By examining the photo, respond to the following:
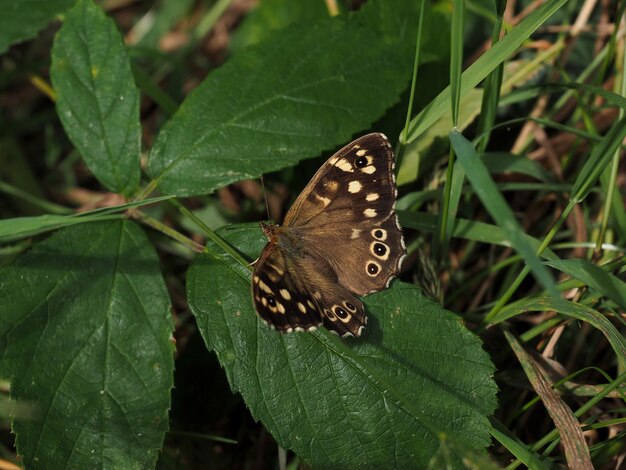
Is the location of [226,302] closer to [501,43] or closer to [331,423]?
[331,423]

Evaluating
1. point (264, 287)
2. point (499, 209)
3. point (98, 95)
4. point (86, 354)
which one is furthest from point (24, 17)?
point (499, 209)

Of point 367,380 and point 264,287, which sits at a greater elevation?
point 264,287

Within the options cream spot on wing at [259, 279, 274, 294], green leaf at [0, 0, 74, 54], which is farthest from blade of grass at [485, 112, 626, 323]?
green leaf at [0, 0, 74, 54]

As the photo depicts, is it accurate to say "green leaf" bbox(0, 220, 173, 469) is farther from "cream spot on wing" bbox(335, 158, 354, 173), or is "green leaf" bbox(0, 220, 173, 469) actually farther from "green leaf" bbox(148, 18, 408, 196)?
"cream spot on wing" bbox(335, 158, 354, 173)

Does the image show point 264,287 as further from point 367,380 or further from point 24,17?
point 24,17

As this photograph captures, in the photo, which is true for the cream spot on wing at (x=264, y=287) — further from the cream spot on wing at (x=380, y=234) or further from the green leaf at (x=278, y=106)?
the green leaf at (x=278, y=106)

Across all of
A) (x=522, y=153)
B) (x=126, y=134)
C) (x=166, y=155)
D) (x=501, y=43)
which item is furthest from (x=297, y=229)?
(x=522, y=153)
